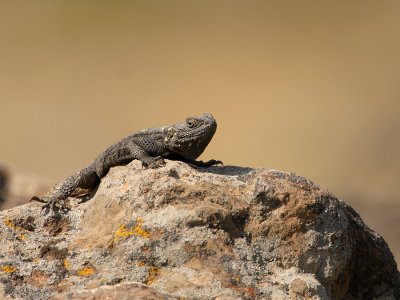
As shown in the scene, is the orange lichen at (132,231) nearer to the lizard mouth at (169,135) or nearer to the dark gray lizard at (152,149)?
the dark gray lizard at (152,149)

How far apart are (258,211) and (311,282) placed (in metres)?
0.68

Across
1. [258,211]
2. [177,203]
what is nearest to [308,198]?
[258,211]

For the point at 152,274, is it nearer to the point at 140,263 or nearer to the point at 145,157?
the point at 140,263

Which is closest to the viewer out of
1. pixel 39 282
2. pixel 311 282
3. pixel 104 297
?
pixel 104 297

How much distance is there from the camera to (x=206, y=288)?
5.46 metres

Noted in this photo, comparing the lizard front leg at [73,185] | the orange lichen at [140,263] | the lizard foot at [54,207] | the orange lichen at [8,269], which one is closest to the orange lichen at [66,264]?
the orange lichen at [8,269]

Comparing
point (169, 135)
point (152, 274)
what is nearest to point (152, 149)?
point (169, 135)

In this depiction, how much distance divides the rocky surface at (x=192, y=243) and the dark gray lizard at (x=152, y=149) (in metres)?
0.54

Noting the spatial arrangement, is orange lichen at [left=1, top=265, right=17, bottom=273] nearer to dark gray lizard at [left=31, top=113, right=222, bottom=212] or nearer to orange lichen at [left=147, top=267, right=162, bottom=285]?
orange lichen at [left=147, top=267, right=162, bottom=285]

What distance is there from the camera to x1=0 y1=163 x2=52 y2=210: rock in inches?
468

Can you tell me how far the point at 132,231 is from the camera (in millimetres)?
5957

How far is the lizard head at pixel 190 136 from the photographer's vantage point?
25.1 ft

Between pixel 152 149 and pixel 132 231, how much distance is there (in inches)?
66.4

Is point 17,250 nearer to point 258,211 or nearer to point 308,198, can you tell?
point 258,211
